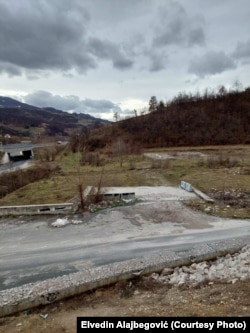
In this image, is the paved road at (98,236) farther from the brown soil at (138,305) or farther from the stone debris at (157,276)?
the brown soil at (138,305)

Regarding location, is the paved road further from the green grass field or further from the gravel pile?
the green grass field

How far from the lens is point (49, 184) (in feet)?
86.1

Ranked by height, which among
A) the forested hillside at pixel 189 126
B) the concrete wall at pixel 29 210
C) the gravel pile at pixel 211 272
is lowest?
the gravel pile at pixel 211 272

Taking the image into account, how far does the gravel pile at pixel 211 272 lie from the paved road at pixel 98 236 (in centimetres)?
192

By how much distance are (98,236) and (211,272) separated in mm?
5559

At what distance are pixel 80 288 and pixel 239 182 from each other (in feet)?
61.2

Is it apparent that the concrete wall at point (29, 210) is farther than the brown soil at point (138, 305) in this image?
Yes

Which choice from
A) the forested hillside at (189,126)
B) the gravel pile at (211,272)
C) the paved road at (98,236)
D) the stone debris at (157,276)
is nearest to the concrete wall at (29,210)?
the paved road at (98,236)

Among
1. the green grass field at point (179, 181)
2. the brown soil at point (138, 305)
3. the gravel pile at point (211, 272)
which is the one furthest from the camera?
the green grass field at point (179, 181)

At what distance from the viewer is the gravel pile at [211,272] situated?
8.77m

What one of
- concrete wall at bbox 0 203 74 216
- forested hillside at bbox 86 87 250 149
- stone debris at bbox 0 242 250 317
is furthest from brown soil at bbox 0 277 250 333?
forested hillside at bbox 86 87 250 149

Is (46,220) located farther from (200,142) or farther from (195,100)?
(195,100)

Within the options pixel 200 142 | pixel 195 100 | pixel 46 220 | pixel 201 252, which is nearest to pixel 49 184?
pixel 46 220

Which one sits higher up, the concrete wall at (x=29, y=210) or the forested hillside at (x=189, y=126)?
the forested hillside at (x=189, y=126)
